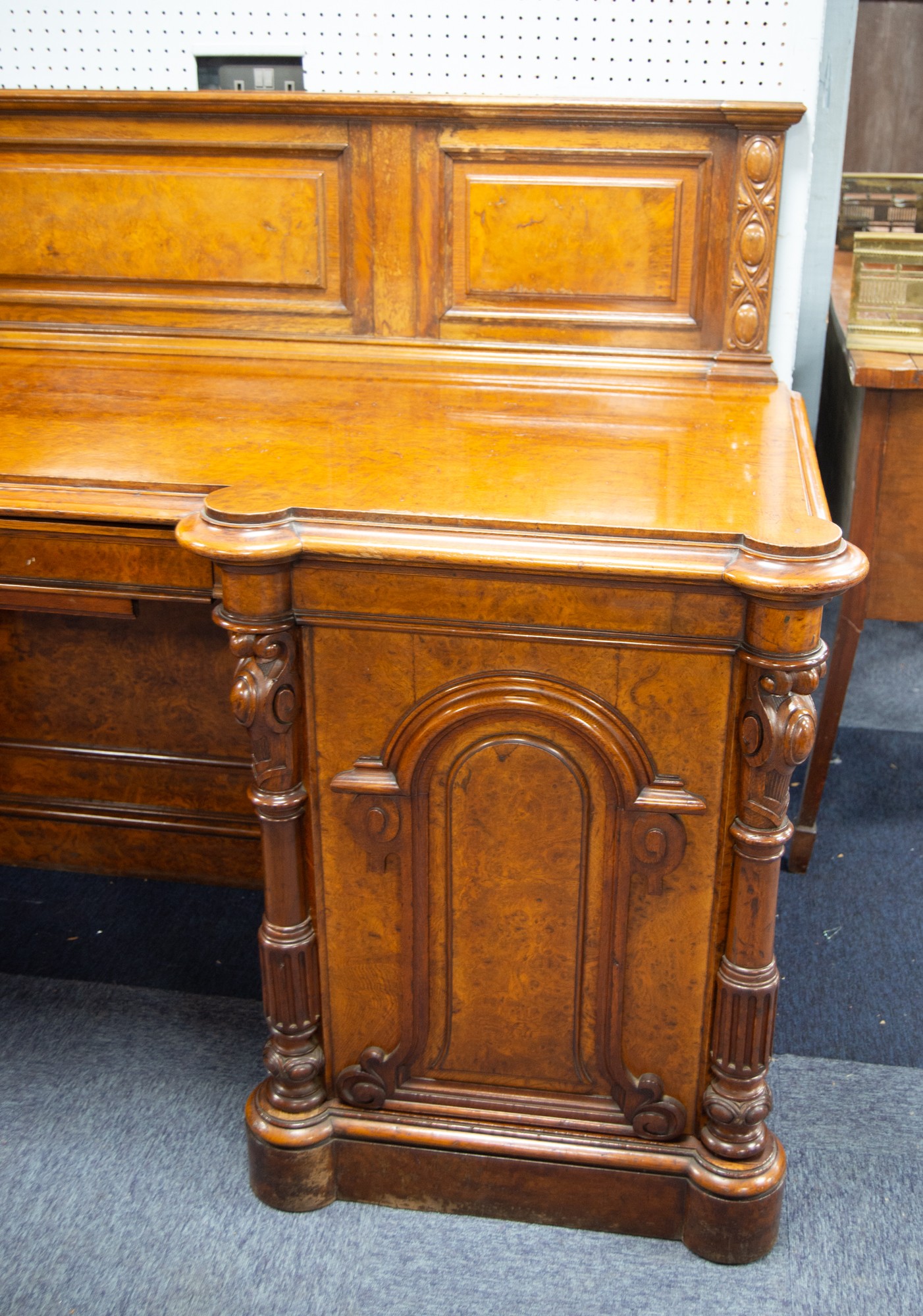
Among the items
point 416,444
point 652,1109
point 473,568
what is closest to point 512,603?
point 473,568

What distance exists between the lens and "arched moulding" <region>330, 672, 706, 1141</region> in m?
1.54

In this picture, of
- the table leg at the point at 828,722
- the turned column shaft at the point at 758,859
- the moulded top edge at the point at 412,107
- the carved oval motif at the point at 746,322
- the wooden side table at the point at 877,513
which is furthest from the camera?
the table leg at the point at 828,722

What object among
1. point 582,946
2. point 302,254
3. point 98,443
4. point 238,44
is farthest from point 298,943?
point 238,44

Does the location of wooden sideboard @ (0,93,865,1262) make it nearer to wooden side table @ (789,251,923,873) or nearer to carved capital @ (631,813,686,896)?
carved capital @ (631,813,686,896)

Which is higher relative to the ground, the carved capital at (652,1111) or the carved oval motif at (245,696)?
the carved oval motif at (245,696)

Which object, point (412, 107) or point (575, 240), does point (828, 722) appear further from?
point (412, 107)

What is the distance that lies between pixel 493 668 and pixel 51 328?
4.19 feet

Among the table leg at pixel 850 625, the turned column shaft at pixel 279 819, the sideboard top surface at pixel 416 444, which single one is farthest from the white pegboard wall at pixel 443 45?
the turned column shaft at pixel 279 819

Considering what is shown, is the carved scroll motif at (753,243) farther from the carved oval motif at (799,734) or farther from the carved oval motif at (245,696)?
the carved oval motif at (245,696)

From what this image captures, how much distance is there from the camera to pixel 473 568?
1.45 m

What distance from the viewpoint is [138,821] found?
8.36 feet

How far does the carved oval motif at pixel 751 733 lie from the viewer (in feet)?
4.83

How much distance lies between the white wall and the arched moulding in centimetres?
94

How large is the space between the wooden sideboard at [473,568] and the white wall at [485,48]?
0.07 metres
